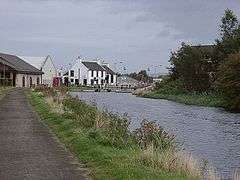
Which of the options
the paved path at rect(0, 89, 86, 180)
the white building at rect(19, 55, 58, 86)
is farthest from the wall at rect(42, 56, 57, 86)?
the paved path at rect(0, 89, 86, 180)

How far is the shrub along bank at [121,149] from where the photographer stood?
12.9 meters

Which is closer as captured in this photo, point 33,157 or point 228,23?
point 33,157

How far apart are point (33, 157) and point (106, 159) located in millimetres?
1994

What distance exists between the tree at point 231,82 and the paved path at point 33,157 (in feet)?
133

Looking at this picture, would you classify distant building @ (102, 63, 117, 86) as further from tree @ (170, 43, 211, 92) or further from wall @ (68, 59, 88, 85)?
tree @ (170, 43, 211, 92)

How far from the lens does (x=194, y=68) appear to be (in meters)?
85.2

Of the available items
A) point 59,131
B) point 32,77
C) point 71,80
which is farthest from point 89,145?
point 71,80

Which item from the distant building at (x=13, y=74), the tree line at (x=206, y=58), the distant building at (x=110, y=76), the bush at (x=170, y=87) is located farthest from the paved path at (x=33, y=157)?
the distant building at (x=110, y=76)

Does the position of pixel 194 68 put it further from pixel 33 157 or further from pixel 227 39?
pixel 33 157

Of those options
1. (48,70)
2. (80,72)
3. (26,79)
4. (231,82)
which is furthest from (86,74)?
(231,82)

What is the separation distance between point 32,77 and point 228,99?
50.4m

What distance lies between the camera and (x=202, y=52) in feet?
283

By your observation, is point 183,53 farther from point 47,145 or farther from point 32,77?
point 47,145

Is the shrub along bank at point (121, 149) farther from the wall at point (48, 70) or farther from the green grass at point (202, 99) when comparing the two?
the wall at point (48, 70)
